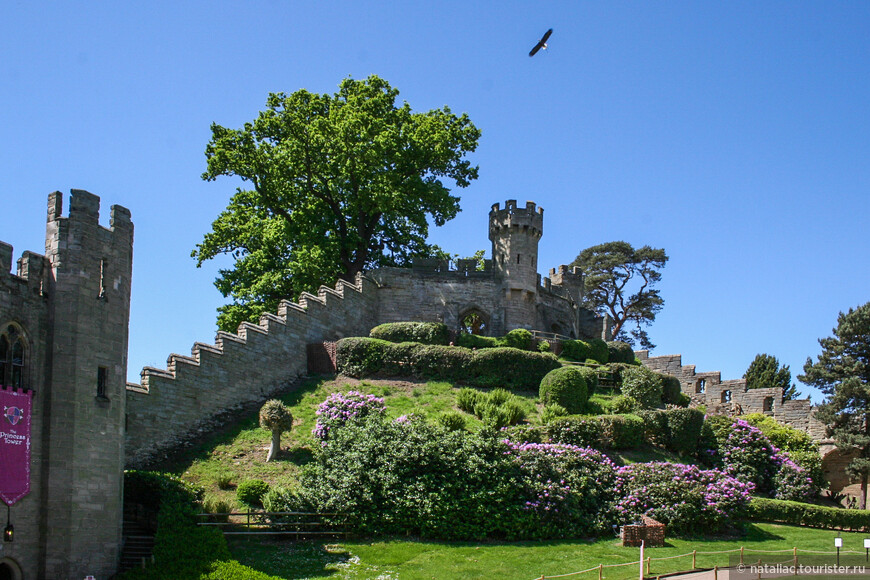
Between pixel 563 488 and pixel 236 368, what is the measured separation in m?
13.1

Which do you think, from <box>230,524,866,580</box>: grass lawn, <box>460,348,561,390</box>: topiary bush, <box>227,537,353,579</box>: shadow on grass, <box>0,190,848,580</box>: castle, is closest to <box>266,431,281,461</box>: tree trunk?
<box>0,190,848,580</box>: castle

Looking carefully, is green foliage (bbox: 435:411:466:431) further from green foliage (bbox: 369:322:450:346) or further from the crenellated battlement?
the crenellated battlement

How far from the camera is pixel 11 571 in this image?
2067cm

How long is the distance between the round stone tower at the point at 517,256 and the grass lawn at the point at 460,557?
1989 cm

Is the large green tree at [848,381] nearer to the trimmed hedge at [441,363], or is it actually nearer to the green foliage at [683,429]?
the green foliage at [683,429]

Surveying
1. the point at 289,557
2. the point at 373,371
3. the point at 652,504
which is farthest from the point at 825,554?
the point at 373,371

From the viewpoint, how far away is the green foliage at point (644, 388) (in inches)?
1469

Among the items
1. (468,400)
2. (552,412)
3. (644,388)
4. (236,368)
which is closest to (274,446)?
(236,368)

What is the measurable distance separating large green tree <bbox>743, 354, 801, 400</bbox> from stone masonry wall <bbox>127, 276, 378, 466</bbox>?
25.0 metres

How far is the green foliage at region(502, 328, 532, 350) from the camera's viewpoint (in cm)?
4241

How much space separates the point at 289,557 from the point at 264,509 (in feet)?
9.97

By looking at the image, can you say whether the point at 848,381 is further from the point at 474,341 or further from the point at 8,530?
the point at 8,530

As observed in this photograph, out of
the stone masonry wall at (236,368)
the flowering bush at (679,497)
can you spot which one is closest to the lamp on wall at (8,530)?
the stone masonry wall at (236,368)

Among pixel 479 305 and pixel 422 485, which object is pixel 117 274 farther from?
pixel 479 305
